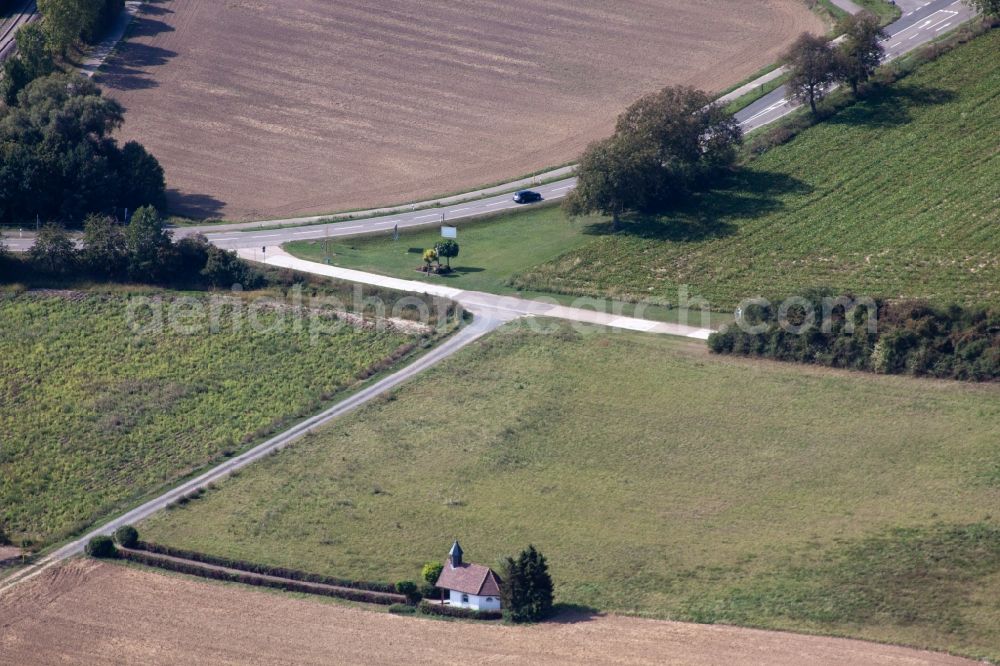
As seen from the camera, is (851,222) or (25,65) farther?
(25,65)

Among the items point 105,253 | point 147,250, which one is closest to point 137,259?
point 147,250

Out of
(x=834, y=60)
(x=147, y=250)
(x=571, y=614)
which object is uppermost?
(x=834, y=60)

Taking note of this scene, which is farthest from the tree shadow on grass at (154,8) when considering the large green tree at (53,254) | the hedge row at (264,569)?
the hedge row at (264,569)

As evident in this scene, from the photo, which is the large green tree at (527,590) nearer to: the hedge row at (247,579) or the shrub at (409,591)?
the shrub at (409,591)

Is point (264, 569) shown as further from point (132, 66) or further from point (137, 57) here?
point (137, 57)

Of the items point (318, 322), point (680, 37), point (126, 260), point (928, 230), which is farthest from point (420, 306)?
point (680, 37)

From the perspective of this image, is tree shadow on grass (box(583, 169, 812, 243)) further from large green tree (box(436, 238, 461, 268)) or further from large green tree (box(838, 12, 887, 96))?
large green tree (box(838, 12, 887, 96))

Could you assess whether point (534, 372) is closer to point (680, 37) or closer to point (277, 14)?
point (680, 37)

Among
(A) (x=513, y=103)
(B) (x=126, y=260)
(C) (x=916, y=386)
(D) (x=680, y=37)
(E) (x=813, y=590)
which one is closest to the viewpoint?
(E) (x=813, y=590)
